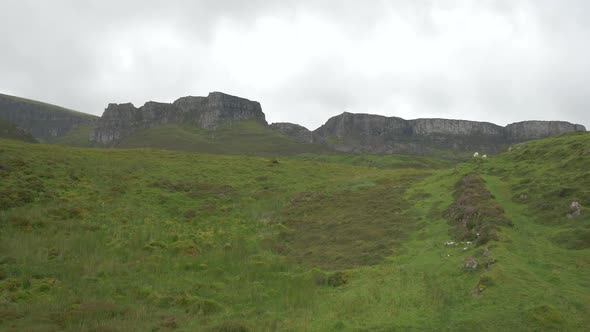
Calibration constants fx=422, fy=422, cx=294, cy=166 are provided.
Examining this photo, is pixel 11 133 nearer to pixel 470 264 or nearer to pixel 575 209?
pixel 470 264

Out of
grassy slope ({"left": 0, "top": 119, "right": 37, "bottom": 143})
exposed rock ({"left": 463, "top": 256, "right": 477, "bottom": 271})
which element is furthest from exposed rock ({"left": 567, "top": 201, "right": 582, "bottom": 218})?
grassy slope ({"left": 0, "top": 119, "right": 37, "bottom": 143})

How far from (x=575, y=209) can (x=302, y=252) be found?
17040 mm

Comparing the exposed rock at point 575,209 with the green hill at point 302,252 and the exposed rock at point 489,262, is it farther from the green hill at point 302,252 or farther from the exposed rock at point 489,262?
the exposed rock at point 489,262

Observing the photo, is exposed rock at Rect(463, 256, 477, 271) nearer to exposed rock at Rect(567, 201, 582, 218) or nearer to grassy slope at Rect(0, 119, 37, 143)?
exposed rock at Rect(567, 201, 582, 218)

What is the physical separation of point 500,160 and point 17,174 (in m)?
52.8

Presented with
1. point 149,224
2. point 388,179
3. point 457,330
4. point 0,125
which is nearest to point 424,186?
point 388,179

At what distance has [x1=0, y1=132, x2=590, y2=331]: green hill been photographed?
16.5m

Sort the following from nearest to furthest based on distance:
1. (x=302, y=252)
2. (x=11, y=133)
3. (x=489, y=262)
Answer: (x=489, y=262)
(x=302, y=252)
(x=11, y=133)

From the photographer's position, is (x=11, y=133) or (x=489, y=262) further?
(x=11, y=133)

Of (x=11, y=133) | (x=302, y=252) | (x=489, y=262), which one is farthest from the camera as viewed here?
(x=11, y=133)

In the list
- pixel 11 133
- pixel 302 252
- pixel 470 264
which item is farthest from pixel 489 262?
pixel 11 133

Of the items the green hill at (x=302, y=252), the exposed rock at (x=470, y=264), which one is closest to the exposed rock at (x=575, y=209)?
the green hill at (x=302, y=252)

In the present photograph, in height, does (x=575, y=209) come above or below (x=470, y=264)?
above

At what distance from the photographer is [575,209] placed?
24969mm
